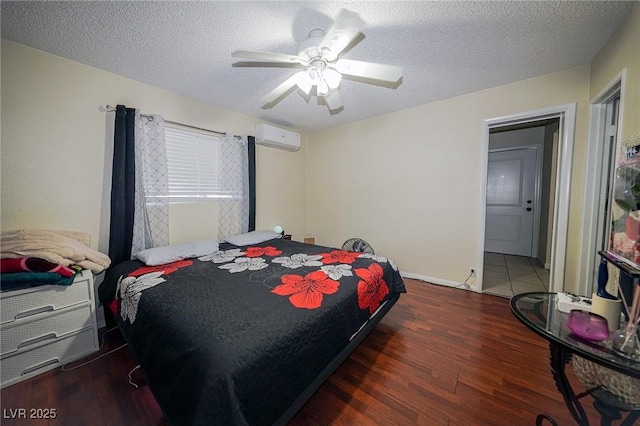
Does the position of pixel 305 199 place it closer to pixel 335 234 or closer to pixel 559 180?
pixel 335 234

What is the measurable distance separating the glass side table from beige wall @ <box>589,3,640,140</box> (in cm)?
126

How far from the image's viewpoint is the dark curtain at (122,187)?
6.83 feet

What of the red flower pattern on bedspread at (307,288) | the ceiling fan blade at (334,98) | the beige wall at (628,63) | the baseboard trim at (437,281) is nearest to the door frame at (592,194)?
the beige wall at (628,63)

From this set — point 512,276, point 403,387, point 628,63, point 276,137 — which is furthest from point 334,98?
point 512,276

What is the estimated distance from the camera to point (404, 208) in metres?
3.19

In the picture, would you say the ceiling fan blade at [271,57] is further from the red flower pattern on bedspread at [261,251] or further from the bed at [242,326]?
the red flower pattern on bedspread at [261,251]

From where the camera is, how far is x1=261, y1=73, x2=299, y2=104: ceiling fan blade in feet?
5.61

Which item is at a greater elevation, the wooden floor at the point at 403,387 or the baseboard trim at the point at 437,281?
the baseboard trim at the point at 437,281

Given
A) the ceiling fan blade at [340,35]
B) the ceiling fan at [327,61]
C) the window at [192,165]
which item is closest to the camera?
the ceiling fan blade at [340,35]

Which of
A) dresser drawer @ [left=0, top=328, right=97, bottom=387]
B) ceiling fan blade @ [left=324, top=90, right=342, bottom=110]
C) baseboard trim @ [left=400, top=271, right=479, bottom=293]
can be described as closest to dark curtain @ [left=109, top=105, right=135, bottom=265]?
dresser drawer @ [left=0, top=328, right=97, bottom=387]

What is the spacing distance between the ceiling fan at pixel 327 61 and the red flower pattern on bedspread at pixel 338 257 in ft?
4.56

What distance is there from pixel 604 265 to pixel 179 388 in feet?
7.08

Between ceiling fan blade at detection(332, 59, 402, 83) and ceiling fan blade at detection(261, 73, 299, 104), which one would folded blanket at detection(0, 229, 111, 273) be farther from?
ceiling fan blade at detection(332, 59, 402, 83)

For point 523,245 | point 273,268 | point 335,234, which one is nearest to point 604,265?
point 273,268
